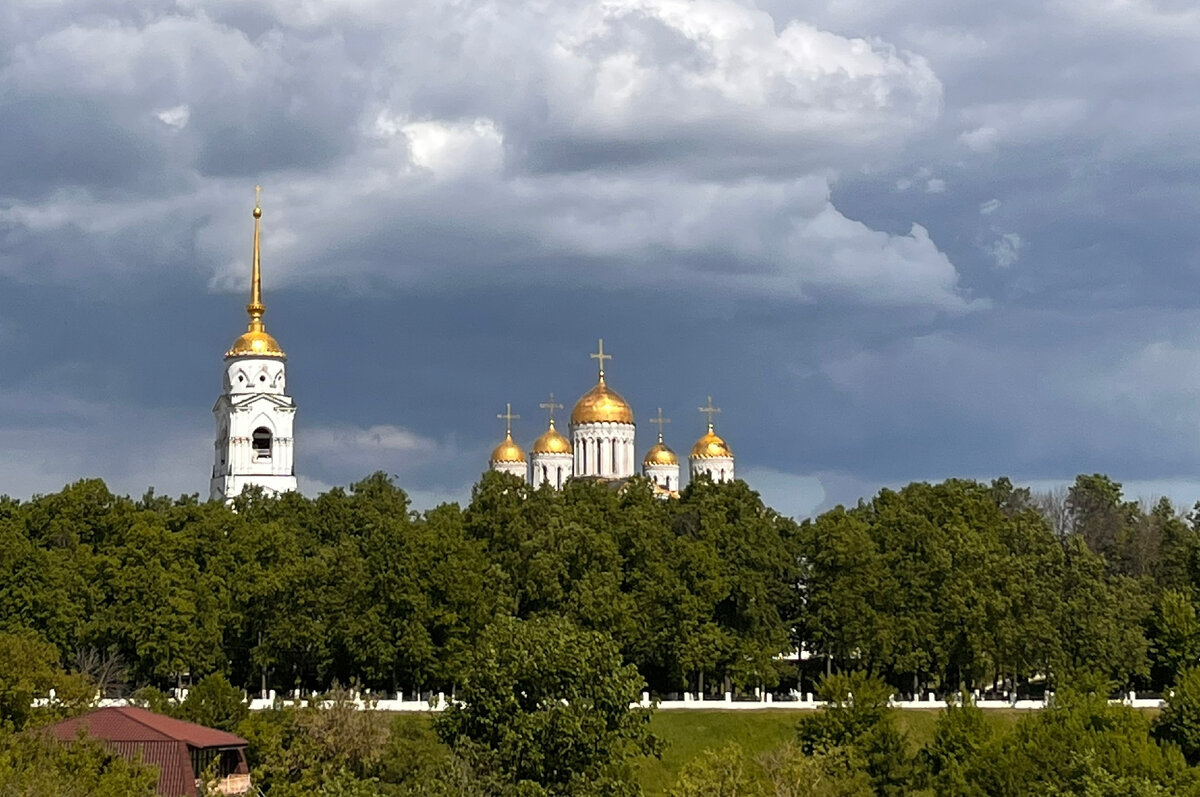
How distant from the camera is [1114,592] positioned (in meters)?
81.0

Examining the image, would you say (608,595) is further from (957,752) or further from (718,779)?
(718,779)

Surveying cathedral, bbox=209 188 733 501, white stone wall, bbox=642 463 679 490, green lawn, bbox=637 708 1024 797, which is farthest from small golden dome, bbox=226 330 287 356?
green lawn, bbox=637 708 1024 797

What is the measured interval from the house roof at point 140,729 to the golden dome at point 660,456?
8100 cm

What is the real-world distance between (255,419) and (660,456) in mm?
31576

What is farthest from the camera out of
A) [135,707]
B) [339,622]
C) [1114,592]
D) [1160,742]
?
[1114,592]

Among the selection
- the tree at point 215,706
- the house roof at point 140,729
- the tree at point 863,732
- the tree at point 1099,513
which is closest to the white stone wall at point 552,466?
the tree at point 1099,513

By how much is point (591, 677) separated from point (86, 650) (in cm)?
3130

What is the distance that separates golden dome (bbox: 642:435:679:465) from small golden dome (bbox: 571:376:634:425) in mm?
4931

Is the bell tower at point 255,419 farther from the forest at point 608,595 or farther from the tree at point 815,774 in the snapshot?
→ the tree at point 815,774

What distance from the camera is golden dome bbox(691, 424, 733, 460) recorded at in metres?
139

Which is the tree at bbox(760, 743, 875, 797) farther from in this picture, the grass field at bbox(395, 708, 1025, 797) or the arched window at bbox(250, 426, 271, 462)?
the arched window at bbox(250, 426, 271, 462)

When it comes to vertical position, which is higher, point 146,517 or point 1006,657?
point 146,517

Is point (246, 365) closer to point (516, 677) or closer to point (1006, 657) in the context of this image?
point (1006, 657)

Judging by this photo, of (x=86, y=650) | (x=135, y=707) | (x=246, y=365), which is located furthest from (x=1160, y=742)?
(x=246, y=365)
